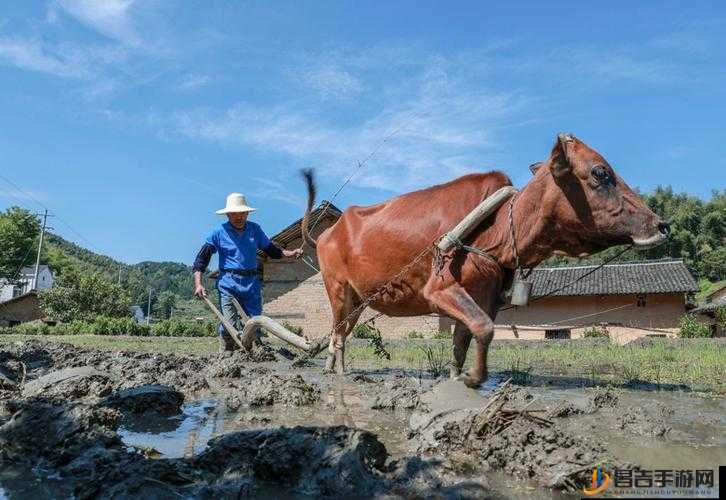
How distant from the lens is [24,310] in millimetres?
49969

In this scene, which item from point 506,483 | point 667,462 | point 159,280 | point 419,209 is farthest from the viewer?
point 159,280

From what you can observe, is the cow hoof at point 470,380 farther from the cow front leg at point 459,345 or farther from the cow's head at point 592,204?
the cow's head at point 592,204

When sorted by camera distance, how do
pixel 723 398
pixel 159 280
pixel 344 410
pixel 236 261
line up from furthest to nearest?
pixel 159 280, pixel 236 261, pixel 723 398, pixel 344 410

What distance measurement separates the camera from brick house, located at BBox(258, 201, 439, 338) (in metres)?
26.3

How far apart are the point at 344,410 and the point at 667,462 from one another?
225 centimetres

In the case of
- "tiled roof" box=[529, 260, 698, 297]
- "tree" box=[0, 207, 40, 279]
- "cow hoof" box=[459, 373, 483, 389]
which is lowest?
"cow hoof" box=[459, 373, 483, 389]

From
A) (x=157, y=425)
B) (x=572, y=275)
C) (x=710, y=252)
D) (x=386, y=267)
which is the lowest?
(x=157, y=425)

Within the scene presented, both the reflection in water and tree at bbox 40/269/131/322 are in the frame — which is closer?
the reflection in water

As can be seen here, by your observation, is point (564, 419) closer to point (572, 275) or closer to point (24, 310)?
point (572, 275)

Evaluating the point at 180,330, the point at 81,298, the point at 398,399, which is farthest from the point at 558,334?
the point at 81,298

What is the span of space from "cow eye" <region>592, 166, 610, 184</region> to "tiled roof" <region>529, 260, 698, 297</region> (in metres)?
22.8

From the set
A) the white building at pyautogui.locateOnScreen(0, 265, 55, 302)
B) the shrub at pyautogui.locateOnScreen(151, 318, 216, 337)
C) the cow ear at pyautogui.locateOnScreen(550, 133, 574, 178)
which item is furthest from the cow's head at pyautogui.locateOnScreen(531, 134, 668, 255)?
the white building at pyautogui.locateOnScreen(0, 265, 55, 302)

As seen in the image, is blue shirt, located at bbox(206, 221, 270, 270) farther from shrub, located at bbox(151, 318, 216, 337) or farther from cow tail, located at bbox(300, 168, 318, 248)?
shrub, located at bbox(151, 318, 216, 337)

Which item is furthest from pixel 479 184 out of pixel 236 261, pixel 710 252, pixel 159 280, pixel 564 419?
pixel 159 280
